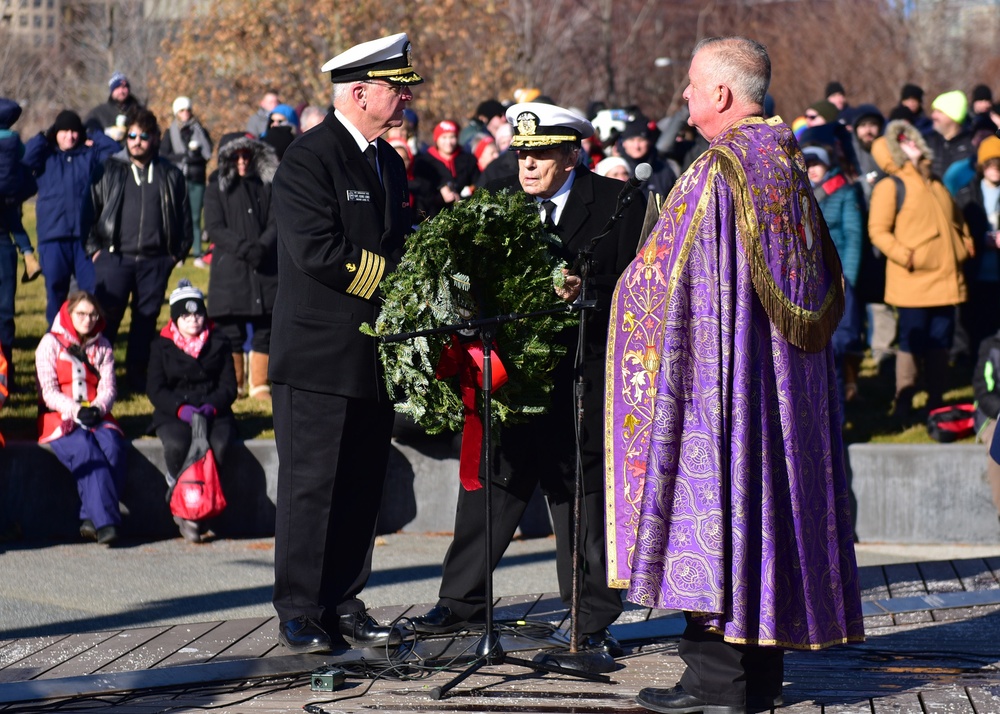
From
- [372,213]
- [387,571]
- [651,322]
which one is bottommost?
[387,571]

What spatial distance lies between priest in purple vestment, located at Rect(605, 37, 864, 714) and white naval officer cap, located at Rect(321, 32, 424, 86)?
49.8 inches

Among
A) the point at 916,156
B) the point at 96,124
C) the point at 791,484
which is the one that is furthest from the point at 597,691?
the point at 96,124

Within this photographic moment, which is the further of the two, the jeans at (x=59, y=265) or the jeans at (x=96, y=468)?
the jeans at (x=59, y=265)

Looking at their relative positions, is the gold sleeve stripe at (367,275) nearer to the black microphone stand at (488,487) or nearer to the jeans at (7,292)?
the black microphone stand at (488,487)

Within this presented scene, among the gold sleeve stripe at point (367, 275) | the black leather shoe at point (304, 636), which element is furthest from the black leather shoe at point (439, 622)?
the gold sleeve stripe at point (367, 275)

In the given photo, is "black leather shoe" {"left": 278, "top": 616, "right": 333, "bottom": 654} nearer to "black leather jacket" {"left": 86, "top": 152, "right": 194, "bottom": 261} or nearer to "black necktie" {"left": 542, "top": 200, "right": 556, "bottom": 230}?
"black necktie" {"left": 542, "top": 200, "right": 556, "bottom": 230}

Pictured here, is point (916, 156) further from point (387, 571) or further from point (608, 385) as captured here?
point (608, 385)

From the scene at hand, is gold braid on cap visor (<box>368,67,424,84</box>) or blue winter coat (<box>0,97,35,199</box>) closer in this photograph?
gold braid on cap visor (<box>368,67,424,84</box>)

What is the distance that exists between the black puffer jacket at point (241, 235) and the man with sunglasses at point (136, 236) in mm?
375

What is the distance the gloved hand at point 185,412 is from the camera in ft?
28.8

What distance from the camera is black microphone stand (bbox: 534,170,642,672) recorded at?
5.45m

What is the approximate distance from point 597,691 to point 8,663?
7.39 feet

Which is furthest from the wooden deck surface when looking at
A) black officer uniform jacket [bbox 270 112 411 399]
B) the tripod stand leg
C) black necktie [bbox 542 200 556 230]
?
black necktie [bbox 542 200 556 230]

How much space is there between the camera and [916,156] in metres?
10.8
